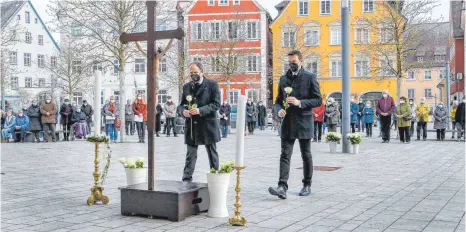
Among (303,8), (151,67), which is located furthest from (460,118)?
Answer: (303,8)

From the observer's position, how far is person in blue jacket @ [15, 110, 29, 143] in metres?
24.8

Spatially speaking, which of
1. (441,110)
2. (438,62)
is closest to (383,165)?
(441,110)

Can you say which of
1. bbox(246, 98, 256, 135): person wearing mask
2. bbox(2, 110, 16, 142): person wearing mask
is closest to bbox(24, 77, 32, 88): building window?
bbox(2, 110, 16, 142): person wearing mask

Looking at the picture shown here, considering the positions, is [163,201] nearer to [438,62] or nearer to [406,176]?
[406,176]

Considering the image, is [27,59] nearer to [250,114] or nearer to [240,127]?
[250,114]

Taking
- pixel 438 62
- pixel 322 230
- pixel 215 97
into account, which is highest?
pixel 438 62

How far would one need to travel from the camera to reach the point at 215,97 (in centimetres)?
845

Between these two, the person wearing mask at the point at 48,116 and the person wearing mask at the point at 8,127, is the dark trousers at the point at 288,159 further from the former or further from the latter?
the person wearing mask at the point at 8,127

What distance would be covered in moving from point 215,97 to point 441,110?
690 inches

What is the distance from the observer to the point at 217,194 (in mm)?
6887

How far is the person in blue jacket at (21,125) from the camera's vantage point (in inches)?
977

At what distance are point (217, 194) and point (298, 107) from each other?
6.83 feet

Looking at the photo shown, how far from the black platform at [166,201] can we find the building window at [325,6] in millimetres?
55195

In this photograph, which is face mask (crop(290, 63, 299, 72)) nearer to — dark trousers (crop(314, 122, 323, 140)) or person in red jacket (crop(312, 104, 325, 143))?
person in red jacket (crop(312, 104, 325, 143))
